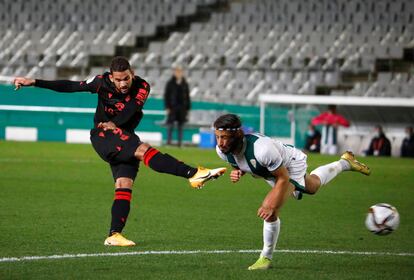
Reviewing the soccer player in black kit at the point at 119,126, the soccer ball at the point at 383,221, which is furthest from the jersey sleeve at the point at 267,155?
the soccer player in black kit at the point at 119,126

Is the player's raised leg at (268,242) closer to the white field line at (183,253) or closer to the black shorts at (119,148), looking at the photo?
the white field line at (183,253)

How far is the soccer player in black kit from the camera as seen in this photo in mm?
8422

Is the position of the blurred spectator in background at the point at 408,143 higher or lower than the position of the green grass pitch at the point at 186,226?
lower

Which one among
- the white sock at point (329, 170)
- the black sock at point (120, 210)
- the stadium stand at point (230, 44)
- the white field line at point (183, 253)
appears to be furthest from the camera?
the stadium stand at point (230, 44)

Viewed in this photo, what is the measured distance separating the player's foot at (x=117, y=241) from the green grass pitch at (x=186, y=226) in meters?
0.11

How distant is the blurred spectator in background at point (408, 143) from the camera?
2384cm

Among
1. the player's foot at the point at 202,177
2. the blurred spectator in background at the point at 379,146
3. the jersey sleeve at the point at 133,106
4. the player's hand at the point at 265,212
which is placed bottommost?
the blurred spectator in background at the point at 379,146

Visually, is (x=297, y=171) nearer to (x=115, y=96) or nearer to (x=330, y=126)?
(x=115, y=96)

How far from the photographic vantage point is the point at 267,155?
283 inches

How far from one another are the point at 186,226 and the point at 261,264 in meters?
2.98

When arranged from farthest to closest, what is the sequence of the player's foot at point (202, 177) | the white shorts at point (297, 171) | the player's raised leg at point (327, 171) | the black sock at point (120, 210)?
the black sock at point (120, 210), the player's raised leg at point (327, 171), the white shorts at point (297, 171), the player's foot at point (202, 177)

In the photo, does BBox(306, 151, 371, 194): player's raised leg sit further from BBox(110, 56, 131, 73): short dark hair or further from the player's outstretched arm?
the player's outstretched arm

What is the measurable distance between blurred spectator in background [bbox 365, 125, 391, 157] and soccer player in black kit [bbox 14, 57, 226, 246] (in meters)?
16.3

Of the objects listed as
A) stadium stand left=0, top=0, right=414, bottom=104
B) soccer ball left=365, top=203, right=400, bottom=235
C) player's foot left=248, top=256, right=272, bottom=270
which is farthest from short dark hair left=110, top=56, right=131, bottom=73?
stadium stand left=0, top=0, right=414, bottom=104
